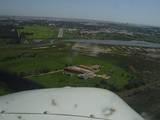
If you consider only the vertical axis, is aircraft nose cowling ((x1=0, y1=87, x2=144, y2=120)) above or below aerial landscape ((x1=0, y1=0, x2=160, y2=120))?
above

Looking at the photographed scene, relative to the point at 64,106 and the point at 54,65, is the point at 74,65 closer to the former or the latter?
the point at 54,65

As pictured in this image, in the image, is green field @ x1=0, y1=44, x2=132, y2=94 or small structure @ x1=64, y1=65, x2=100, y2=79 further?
small structure @ x1=64, y1=65, x2=100, y2=79

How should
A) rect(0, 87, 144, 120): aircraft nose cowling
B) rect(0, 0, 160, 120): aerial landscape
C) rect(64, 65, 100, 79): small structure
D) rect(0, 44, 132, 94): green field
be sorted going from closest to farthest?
rect(0, 87, 144, 120): aircraft nose cowling → rect(0, 0, 160, 120): aerial landscape → rect(0, 44, 132, 94): green field → rect(64, 65, 100, 79): small structure

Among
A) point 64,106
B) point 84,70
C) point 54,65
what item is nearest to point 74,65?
point 84,70

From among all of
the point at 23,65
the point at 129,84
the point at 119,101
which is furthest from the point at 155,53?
the point at 119,101

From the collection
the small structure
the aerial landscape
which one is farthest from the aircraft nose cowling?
the small structure

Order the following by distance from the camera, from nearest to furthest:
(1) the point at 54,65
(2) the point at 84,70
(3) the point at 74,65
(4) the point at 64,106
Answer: (4) the point at 64,106
(2) the point at 84,70
(3) the point at 74,65
(1) the point at 54,65

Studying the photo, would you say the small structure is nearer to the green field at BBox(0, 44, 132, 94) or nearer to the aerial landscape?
the aerial landscape

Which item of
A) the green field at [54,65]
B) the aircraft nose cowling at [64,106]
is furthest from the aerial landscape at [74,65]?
the aircraft nose cowling at [64,106]

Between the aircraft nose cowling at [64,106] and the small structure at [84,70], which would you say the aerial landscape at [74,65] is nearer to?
the small structure at [84,70]
